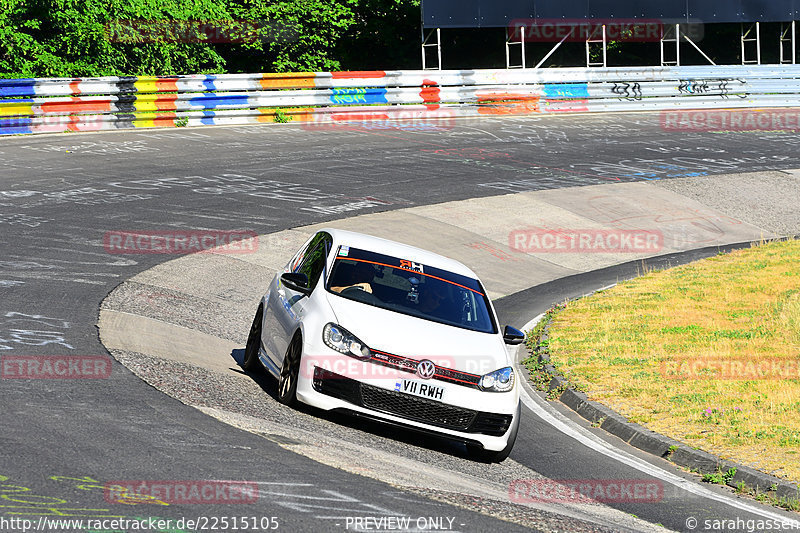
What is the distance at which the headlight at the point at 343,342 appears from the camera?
8250 mm

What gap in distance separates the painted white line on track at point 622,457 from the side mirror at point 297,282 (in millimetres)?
2983

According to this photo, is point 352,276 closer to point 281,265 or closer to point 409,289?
point 409,289

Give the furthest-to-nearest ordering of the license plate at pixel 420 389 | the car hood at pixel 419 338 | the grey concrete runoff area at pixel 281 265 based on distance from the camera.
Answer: the car hood at pixel 419 338 < the license plate at pixel 420 389 < the grey concrete runoff area at pixel 281 265

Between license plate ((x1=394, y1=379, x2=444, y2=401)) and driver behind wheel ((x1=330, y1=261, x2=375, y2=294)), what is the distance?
1.30 metres

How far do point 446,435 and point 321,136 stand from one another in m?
21.1

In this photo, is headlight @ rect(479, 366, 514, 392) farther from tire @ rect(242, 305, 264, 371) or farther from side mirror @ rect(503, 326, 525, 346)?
tire @ rect(242, 305, 264, 371)

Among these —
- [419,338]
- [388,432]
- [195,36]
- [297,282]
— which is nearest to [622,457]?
[388,432]

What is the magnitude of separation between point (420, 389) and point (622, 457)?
7.57ft

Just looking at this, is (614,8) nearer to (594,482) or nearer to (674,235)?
(674,235)

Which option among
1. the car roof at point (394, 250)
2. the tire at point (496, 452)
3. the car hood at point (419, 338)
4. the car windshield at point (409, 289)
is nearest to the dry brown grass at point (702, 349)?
the tire at point (496, 452)

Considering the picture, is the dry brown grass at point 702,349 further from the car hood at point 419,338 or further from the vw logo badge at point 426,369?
the vw logo badge at point 426,369

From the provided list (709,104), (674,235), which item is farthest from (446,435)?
(709,104)

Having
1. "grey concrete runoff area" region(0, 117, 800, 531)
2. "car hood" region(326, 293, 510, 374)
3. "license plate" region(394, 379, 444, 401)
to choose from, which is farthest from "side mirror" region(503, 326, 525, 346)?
"license plate" region(394, 379, 444, 401)

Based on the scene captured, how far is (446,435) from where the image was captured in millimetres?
8250
